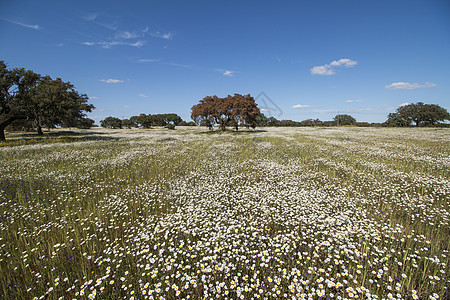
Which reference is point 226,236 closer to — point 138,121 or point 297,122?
point 138,121

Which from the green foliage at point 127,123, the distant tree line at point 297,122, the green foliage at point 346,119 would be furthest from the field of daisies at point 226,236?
the green foliage at point 346,119

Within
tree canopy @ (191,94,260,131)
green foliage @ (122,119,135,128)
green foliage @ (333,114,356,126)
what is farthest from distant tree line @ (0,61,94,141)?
green foliage @ (333,114,356,126)

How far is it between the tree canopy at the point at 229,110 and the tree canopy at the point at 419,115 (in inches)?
3022

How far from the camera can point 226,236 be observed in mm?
4824

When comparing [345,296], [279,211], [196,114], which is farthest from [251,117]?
[345,296]

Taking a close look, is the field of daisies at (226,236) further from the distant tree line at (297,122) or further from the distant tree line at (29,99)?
the distant tree line at (297,122)

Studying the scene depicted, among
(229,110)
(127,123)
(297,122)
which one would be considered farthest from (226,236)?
(297,122)

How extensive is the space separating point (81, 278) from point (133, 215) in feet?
8.31

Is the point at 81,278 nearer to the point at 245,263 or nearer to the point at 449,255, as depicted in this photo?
the point at 245,263

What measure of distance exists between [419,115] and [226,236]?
358 feet

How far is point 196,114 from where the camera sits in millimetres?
47406

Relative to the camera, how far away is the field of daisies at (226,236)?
350 cm

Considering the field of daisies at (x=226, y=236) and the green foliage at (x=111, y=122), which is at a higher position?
the green foliage at (x=111, y=122)

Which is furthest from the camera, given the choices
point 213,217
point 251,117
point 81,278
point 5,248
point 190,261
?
point 251,117
